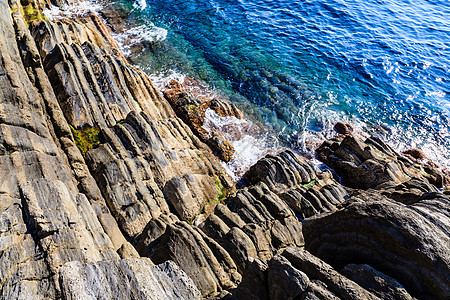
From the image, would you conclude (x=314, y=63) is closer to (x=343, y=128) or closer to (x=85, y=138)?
(x=343, y=128)

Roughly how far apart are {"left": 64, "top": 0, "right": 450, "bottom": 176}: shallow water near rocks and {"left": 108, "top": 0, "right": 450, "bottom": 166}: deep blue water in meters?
0.12

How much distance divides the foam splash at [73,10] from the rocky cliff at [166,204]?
202 inches

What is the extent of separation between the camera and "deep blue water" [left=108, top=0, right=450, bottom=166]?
91.9ft

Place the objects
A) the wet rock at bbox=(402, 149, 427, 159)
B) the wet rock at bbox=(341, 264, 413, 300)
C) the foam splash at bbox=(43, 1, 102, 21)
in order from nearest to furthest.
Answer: the wet rock at bbox=(341, 264, 413, 300), the wet rock at bbox=(402, 149, 427, 159), the foam splash at bbox=(43, 1, 102, 21)

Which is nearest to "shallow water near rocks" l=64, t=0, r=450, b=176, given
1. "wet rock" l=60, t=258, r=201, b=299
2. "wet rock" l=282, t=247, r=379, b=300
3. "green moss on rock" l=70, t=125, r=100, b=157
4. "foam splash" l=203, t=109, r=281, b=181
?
"foam splash" l=203, t=109, r=281, b=181

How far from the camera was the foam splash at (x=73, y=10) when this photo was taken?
32.6 meters

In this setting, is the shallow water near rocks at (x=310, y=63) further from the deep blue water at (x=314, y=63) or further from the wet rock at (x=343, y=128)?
the wet rock at (x=343, y=128)

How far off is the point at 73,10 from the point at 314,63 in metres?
30.5

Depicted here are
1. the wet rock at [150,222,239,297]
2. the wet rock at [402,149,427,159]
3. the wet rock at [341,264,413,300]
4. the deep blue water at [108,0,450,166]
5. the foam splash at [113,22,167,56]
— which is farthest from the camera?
the foam splash at [113,22,167,56]

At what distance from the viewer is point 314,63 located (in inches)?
1331

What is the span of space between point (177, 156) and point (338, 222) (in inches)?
472

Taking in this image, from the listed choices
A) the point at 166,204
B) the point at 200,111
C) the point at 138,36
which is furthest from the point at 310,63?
the point at 166,204

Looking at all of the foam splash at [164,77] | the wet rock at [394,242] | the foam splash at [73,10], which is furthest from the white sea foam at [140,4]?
the wet rock at [394,242]

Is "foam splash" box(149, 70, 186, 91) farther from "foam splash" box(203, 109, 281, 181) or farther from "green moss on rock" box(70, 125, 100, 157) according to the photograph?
"green moss on rock" box(70, 125, 100, 157)
